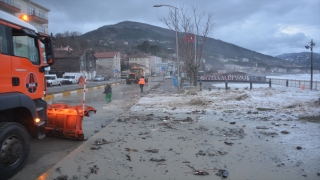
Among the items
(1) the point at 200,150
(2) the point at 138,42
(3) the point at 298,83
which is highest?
(2) the point at 138,42

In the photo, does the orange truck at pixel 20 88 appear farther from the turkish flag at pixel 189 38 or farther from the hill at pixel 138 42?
the hill at pixel 138 42

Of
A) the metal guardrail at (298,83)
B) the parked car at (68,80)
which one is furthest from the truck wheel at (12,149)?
the parked car at (68,80)

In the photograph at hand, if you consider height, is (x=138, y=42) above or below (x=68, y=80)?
above

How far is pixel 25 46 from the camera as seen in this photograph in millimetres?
5375

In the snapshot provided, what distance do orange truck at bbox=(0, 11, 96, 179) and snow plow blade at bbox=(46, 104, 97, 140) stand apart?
10cm

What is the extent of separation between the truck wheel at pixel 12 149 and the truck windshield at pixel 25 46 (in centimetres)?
146

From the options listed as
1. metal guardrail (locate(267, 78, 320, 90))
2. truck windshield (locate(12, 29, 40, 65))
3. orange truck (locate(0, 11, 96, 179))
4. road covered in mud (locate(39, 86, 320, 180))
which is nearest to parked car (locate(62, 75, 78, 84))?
metal guardrail (locate(267, 78, 320, 90))

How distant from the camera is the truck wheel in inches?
168

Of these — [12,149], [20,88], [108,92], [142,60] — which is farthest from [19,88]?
[142,60]

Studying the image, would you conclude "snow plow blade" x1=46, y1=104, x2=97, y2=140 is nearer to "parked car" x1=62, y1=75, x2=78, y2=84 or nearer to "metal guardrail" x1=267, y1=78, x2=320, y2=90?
"metal guardrail" x1=267, y1=78, x2=320, y2=90

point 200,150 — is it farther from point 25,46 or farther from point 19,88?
point 25,46

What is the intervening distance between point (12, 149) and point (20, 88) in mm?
1206

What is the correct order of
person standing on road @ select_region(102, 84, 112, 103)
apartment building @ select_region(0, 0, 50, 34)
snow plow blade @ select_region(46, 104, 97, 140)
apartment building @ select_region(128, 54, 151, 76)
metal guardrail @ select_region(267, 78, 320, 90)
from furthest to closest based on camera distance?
1. apartment building @ select_region(128, 54, 151, 76)
2. apartment building @ select_region(0, 0, 50, 34)
3. metal guardrail @ select_region(267, 78, 320, 90)
4. person standing on road @ select_region(102, 84, 112, 103)
5. snow plow blade @ select_region(46, 104, 97, 140)

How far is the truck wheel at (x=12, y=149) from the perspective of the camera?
4.27 m
